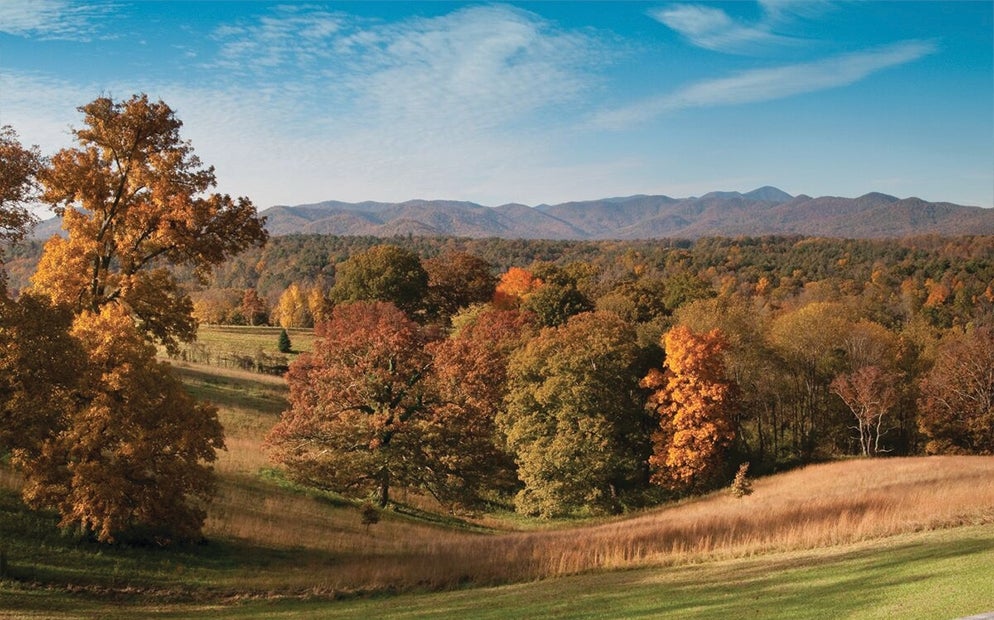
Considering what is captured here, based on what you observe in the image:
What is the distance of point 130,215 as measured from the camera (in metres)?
19.9

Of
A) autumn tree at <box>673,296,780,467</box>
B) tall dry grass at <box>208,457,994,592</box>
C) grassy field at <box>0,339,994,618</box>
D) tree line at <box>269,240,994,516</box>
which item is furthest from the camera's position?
autumn tree at <box>673,296,780,467</box>

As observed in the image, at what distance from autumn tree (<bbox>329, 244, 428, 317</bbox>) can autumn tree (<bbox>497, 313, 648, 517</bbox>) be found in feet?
84.4

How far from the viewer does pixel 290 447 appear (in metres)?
34.1

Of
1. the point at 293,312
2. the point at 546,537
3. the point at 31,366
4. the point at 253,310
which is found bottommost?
the point at 546,537

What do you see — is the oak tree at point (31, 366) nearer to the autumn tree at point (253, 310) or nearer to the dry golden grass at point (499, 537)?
the dry golden grass at point (499, 537)

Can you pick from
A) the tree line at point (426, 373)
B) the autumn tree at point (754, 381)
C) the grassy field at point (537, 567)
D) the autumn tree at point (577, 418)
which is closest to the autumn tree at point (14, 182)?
the tree line at point (426, 373)

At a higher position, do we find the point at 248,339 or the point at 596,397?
the point at 248,339

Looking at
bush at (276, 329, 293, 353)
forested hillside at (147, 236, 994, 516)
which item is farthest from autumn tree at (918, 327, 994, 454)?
bush at (276, 329, 293, 353)

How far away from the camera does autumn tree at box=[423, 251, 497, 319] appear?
3167 inches

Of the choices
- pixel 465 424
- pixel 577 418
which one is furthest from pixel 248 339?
pixel 465 424

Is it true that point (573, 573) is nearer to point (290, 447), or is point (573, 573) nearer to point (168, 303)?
point (168, 303)

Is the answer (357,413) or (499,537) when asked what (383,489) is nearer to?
(357,413)

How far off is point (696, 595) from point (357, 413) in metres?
24.1

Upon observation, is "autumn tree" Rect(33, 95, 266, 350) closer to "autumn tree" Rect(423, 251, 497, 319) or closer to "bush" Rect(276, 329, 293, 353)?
"bush" Rect(276, 329, 293, 353)
